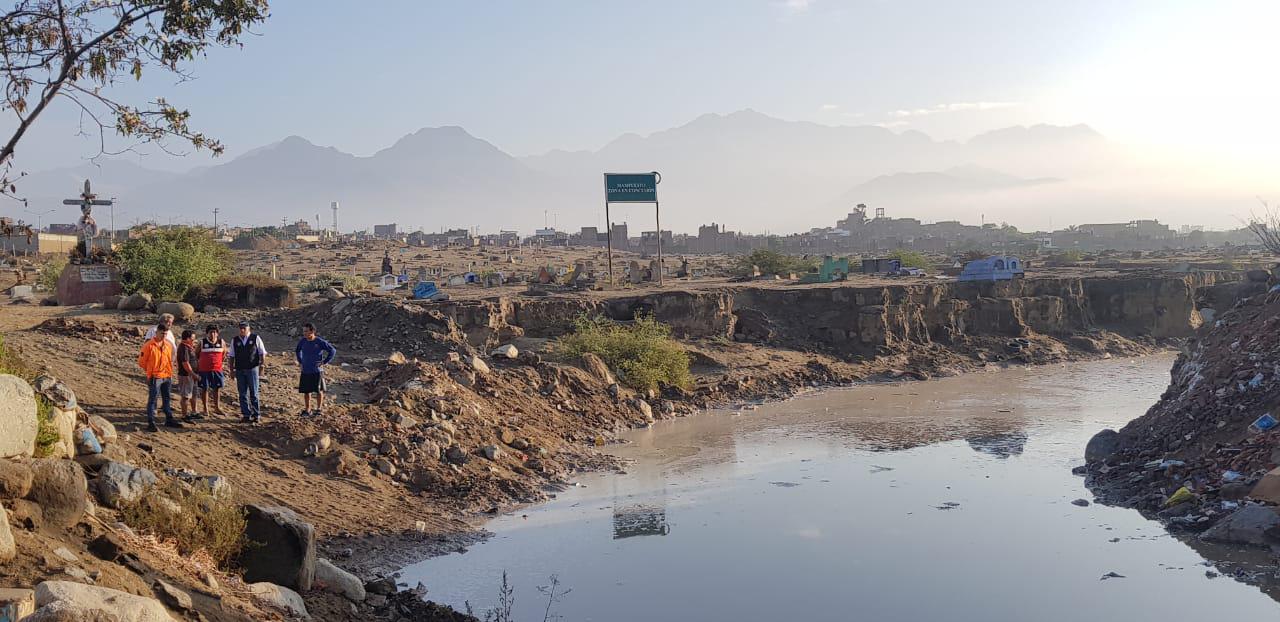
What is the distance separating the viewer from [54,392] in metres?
9.57

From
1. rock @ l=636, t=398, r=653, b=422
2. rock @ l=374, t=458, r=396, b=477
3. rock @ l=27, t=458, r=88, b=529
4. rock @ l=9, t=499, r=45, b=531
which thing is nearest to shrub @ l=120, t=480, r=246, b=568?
rock @ l=27, t=458, r=88, b=529

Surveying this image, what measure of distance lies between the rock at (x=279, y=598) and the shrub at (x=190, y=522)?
20.9 inches

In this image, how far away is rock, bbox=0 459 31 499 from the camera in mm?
7203

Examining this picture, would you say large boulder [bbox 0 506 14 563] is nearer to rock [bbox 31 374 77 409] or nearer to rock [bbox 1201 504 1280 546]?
rock [bbox 31 374 77 409]

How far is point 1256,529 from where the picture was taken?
11.4m

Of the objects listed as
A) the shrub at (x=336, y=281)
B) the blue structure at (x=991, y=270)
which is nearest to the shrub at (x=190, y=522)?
the shrub at (x=336, y=281)

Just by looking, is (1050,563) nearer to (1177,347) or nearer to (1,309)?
(1,309)

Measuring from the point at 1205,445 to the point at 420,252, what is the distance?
5706 centimetres

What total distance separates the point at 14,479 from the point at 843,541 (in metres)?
9.16

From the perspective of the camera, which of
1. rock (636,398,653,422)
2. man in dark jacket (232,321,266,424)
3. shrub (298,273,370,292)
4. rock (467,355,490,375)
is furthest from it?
shrub (298,273,370,292)

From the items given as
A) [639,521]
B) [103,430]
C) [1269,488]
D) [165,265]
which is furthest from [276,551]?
[165,265]

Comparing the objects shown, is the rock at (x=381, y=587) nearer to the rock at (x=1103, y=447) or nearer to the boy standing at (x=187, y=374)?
the boy standing at (x=187, y=374)

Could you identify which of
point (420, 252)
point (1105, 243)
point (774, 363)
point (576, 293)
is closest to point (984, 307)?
point (774, 363)

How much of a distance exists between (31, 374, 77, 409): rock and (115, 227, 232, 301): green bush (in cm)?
1523
